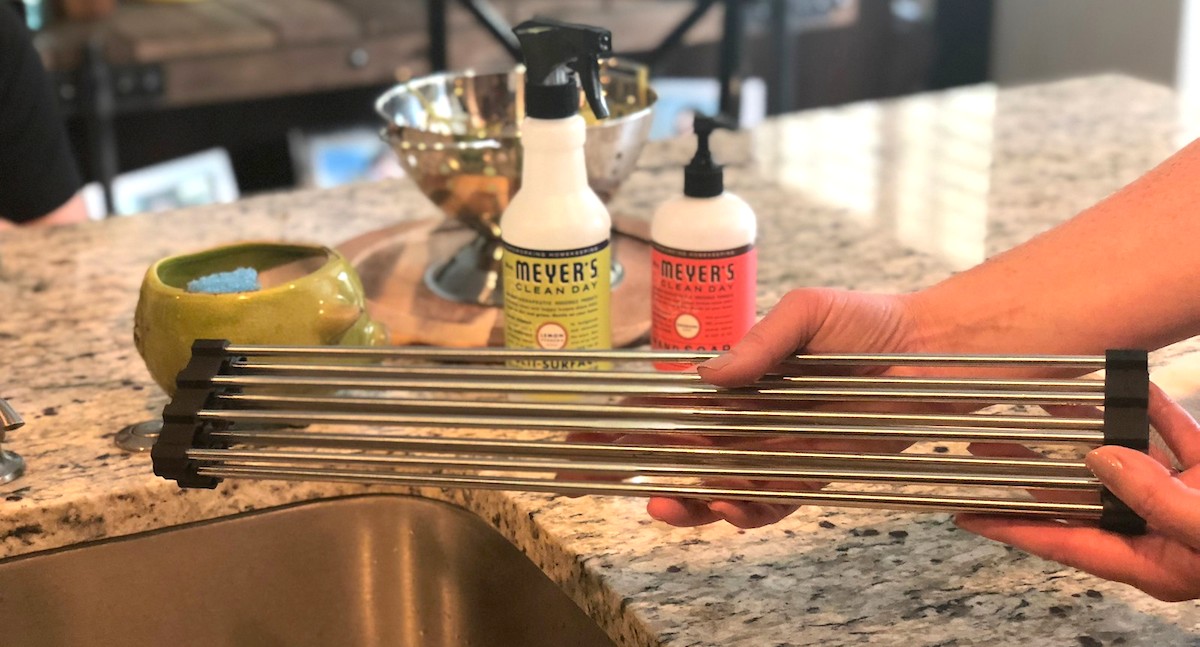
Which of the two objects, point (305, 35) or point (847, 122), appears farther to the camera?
point (305, 35)

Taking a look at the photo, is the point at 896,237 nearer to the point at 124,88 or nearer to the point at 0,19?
the point at 0,19

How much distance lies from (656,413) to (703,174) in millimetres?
239

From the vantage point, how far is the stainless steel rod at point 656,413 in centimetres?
66

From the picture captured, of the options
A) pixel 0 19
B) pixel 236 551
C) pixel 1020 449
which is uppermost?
pixel 0 19

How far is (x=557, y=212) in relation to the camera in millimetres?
875

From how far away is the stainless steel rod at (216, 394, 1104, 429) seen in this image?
66cm

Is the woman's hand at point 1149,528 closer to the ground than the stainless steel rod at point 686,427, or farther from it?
closer to the ground

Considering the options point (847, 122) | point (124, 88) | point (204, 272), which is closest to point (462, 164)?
point (204, 272)

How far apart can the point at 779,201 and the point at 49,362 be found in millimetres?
750

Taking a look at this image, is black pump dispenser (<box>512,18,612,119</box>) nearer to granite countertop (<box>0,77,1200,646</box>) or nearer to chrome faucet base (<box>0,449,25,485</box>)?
granite countertop (<box>0,77,1200,646</box>)

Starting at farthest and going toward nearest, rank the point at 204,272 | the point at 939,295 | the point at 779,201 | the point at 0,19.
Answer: the point at 0,19, the point at 779,201, the point at 204,272, the point at 939,295

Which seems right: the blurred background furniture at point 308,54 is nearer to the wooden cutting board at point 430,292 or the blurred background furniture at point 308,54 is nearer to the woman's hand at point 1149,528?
the wooden cutting board at point 430,292

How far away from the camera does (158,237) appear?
4.30 ft

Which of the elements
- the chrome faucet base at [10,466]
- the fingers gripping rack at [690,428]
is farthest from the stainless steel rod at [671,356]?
the chrome faucet base at [10,466]
